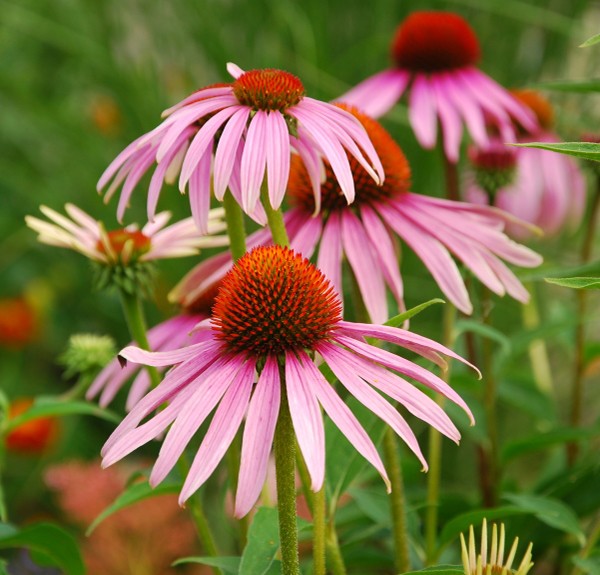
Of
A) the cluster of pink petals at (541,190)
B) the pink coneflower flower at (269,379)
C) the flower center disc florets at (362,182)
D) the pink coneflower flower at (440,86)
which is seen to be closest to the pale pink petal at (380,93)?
the pink coneflower flower at (440,86)

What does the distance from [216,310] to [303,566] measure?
31 centimetres

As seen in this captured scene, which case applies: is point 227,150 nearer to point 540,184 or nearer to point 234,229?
point 234,229

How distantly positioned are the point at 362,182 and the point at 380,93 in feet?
1.35

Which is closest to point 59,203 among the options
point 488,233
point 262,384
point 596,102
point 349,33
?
point 349,33

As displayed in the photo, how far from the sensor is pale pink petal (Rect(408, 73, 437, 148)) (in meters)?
0.90

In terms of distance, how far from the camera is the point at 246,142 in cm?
51

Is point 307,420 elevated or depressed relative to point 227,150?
depressed

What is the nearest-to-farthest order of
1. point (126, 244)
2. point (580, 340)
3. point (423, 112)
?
point (126, 244)
point (580, 340)
point (423, 112)

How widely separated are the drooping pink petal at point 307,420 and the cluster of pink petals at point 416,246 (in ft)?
0.49

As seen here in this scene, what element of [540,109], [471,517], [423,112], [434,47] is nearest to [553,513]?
[471,517]

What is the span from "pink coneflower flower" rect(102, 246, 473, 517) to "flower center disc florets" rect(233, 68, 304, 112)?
0.10m

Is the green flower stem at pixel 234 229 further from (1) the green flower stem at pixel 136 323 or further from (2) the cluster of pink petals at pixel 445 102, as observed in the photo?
(2) the cluster of pink petals at pixel 445 102

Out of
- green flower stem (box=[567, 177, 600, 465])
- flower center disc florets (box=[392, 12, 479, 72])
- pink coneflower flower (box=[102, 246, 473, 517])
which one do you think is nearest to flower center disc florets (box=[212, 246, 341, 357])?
pink coneflower flower (box=[102, 246, 473, 517])

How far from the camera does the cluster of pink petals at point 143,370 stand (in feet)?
2.14
